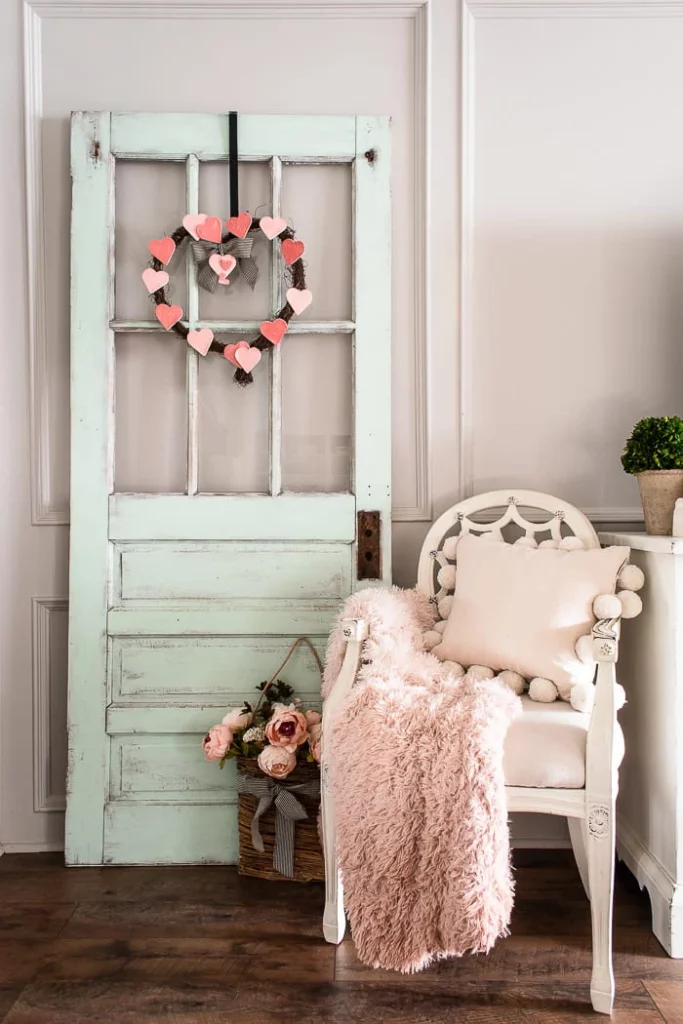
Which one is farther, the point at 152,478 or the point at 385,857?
the point at 152,478

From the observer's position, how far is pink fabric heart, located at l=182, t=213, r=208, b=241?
2.09 metres

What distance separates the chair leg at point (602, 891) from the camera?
1482mm

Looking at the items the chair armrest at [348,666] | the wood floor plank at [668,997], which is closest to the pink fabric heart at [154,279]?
the chair armrest at [348,666]

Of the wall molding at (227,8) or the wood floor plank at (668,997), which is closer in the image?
the wood floor plank at (668,997)

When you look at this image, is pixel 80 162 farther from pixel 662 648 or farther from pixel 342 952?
pixel 342 952

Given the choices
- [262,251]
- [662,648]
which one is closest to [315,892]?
[662,648]

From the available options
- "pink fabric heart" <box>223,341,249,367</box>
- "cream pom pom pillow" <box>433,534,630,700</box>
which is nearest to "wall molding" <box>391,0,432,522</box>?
"cream pom pom pillow" <box>433,534,630,700</box>

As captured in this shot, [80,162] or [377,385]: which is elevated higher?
[80,162]

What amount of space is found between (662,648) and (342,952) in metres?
0.98

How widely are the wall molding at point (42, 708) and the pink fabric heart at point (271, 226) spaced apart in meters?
1.18

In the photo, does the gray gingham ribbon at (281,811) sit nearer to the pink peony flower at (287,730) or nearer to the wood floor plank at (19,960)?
the pink peony flower at (287,730)

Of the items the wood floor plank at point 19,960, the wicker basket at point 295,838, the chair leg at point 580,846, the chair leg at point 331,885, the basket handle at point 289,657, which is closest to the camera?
the wood floor plank at point 19,960

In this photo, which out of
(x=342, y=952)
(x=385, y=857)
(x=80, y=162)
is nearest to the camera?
(x=385, y=857)

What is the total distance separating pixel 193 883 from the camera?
198cm
